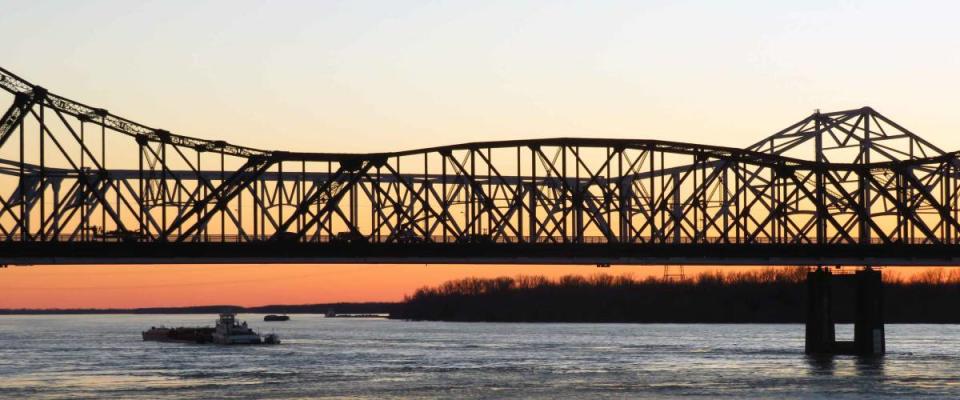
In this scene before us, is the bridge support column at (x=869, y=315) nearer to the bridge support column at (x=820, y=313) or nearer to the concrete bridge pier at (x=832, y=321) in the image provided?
the concrete bridge pier at (x=832, y=321)

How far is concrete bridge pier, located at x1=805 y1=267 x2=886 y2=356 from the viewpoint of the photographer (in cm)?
12719

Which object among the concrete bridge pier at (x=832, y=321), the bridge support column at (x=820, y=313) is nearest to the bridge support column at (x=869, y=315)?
the concrete bridge pier at (x=832, y=321)

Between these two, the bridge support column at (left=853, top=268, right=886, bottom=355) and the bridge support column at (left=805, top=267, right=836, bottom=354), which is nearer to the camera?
the bridge support column at (left=853, top=268, right=886, bottom=355)

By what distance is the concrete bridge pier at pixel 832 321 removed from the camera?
417 feet

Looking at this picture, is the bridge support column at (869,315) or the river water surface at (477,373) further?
the bridge support column at (869,315)

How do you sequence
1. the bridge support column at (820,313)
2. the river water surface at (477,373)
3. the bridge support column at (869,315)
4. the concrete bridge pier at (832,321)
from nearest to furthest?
the river water surface at (477,373)
the bridge support column at (869,315)
the concrete bridge pier at (832,321)
the bridge support column at (820,313)

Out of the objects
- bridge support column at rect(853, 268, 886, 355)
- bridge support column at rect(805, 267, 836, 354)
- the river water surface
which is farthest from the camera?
bridge support column at rect(805, 267, 836, 354)

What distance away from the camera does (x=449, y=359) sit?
138 m

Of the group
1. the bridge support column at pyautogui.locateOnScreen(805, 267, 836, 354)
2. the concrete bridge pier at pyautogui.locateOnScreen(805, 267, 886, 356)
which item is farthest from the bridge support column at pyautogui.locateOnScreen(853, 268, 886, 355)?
the bridge support column at pyautogui.locateOnScreen(805, 267, 836, 354)

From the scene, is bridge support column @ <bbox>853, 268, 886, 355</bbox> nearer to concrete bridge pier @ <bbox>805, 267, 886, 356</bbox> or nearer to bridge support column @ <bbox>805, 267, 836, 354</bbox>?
concrete bridge pier @ <bbox>805, 267, 886, 356</bbox>

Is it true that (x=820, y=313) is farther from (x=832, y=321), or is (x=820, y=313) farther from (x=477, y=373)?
(x=477, y=373)

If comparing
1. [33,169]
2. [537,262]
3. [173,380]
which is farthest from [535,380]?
[33,169]

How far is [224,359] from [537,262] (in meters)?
43.1

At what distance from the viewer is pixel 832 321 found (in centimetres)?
12950
